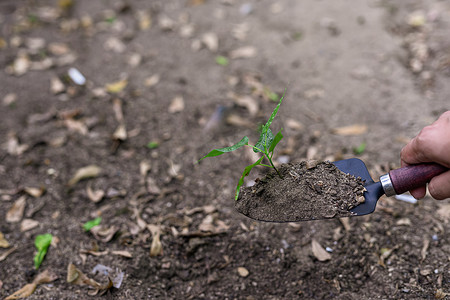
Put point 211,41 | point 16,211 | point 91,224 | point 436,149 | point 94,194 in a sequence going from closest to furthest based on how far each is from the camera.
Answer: point 436,149
point 91,224
point 16,211
point 94,194
point 211,41

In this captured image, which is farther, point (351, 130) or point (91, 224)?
point (351, 130)

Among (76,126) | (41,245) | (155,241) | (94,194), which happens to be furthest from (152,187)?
(76,126)

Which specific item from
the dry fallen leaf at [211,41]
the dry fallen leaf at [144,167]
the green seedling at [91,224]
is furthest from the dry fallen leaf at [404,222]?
the dry fallen leaf at [211,41]

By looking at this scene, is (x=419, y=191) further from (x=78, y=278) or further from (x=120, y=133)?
(x=120, y=133)

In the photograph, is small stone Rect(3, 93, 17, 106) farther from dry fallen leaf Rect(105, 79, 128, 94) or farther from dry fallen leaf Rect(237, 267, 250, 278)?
dry fallen leaf Rect(237, 267, 250, 278)

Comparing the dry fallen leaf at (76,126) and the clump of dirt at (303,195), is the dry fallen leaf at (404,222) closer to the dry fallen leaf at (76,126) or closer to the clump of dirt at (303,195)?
the clump of dirt at (303,195)

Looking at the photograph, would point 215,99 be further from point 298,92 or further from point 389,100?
point 389,100
